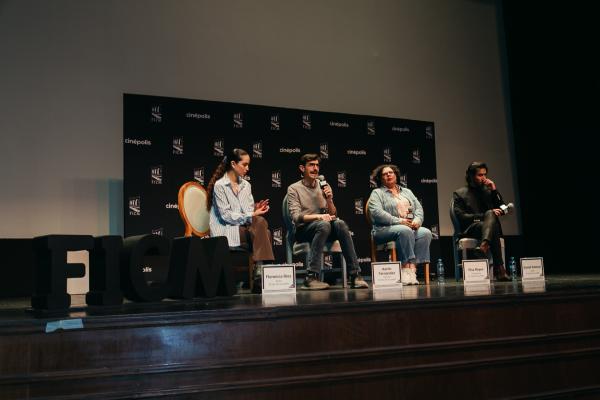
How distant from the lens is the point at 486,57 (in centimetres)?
739

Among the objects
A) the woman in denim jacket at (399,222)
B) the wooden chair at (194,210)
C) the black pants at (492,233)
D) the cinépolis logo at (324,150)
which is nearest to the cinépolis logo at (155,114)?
the wooden chair at (194,210)

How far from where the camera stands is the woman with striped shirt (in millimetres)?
4176

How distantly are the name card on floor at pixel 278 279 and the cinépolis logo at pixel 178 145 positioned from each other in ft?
8.26

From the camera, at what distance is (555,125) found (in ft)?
22.2

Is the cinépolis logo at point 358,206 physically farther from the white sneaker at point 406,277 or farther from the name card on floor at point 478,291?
the name card on floor at point 478,291

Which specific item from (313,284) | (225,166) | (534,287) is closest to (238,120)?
(225,166)

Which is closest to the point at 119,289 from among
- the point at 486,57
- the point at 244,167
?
the point at 244,167

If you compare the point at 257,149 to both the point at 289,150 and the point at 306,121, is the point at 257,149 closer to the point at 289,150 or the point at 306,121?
the point at 289,150

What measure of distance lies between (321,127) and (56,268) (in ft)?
13.6

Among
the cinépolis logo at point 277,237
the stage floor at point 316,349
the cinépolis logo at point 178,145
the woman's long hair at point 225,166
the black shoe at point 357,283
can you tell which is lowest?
the stage floor at point 316,349

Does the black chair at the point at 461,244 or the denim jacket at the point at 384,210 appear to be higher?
the denim jacket at the point at 384,210

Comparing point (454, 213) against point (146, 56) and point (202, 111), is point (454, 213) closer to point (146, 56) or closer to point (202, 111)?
point (202, 111)

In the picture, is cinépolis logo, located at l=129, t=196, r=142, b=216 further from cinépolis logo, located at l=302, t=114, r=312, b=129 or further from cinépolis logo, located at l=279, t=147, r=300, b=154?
cinépolis logo, located at l=302, t=114, r=312, b=129

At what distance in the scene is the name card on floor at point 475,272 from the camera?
3.57 metres
